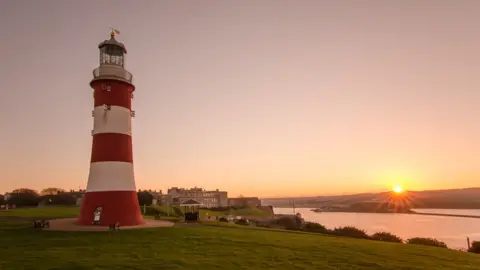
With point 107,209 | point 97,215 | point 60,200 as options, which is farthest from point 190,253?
point 60,200

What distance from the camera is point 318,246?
1802 centimetres

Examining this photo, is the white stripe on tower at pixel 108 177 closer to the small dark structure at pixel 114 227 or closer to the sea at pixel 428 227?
the small dark structure at pixel 114 227

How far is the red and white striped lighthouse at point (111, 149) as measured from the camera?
23234mm

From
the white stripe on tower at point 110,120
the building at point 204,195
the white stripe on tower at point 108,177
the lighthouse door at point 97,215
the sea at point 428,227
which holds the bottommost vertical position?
the sea at point 428,227

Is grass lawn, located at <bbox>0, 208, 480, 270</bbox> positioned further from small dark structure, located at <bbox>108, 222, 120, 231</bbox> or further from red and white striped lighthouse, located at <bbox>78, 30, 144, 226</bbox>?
red and white striped lighthouse, located at <bbox>78, 30, 144, 226</bbox>

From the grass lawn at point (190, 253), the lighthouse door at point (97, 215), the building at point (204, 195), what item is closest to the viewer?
the grass lawn at point (190, 253)

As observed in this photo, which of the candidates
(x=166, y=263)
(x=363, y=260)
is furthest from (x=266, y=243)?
(x=166, y=263)

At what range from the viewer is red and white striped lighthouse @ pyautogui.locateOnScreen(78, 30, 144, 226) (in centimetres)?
2323

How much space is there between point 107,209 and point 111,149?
417 centimetres

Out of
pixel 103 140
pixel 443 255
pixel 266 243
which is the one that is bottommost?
pixel 443 255

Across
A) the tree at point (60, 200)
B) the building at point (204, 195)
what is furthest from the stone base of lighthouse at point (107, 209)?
the building at point (204, 195)

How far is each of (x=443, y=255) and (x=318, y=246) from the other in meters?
7.02

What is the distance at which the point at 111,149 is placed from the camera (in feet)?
77.8

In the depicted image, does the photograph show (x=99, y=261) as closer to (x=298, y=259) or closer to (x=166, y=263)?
(x=166, y=263)
